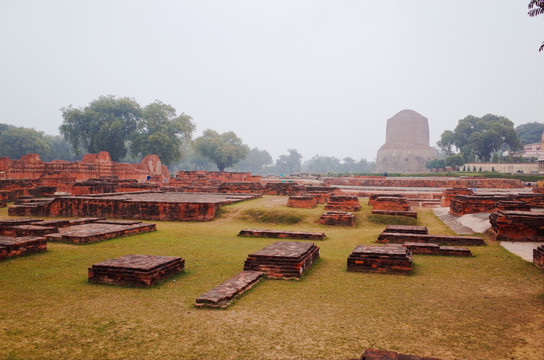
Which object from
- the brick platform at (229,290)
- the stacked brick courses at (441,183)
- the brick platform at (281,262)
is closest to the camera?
the brick platform at (229,290)

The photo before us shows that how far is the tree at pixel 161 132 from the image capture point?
112 ft

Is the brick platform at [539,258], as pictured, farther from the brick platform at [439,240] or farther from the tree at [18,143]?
the tree at [18,143]

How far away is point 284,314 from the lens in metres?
3.17

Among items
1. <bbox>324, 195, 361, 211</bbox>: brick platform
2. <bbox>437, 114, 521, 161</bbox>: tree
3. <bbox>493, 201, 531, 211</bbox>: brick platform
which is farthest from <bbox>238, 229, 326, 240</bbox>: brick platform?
<bbox>437, 114, 521, 161</bbox>: tree

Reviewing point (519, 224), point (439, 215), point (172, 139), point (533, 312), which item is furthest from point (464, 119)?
point (533, 312)

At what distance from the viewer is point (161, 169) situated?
33.1 m

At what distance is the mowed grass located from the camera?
2506 mm

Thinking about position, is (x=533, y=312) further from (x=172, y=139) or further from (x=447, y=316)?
(x=172, y=139)

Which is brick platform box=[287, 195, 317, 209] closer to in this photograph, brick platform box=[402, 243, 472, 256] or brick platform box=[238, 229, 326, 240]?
brick platform box=[238, 229, 326, 240]

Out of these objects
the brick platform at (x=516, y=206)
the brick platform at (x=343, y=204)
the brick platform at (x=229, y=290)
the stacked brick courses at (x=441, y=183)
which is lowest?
the brick platform at (x=229, y=290)

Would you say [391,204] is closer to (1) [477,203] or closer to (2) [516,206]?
(1) [477,203]

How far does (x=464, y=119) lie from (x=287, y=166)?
163 ft

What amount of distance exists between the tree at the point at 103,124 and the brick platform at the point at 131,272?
3165 cm

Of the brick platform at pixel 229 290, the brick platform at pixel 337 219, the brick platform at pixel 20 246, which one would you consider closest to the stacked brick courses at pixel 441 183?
the brick platform at pixel 337 219
